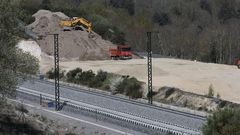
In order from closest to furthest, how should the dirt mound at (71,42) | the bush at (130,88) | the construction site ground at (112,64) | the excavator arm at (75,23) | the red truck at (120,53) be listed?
the bush at (130,88), the construction site ground at (112,64), the red truck at (120,53), the dirt mound at (71,42), the excavator arm at (75,23)

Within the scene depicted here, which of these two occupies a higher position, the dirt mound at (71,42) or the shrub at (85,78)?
the dirt mound at (71,42)

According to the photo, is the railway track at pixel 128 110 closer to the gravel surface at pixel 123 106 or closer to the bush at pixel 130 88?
the gravel surface at pixel 123 106

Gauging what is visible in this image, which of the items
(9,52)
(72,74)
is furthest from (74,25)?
(9,52)

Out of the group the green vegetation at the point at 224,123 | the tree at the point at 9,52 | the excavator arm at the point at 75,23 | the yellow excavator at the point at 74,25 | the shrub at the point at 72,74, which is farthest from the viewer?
the excavator arm at the point at 75,23

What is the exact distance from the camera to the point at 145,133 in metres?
34.8

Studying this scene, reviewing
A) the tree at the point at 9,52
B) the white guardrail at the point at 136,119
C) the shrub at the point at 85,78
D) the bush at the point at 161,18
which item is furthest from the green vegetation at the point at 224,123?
the bush at the point at 161,18

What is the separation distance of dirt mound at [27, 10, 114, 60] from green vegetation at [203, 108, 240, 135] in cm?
5795

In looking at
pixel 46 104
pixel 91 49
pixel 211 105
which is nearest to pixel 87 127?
pixel 46 104

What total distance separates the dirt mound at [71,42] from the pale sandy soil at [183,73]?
2814 millimetres

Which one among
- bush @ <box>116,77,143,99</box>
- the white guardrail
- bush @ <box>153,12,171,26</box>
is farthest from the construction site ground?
bush @ <box>153,12,171,26</box>

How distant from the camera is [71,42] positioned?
83.1 meters

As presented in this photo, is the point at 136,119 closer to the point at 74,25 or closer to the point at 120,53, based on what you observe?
the point at 120,53

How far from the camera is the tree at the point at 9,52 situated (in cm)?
2725

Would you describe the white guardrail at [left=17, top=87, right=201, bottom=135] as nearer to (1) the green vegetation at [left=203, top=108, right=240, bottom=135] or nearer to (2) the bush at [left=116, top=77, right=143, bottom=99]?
(2) the bush at [left=116, top=77, right=143, bottom=99]
